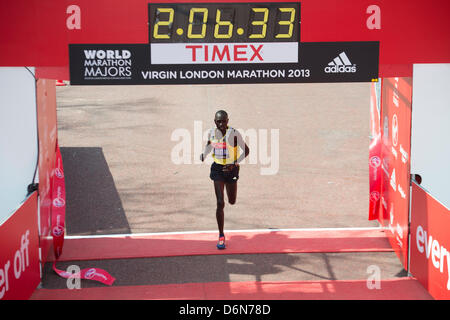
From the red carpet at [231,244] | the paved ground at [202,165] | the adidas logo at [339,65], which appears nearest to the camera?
the adidas logo at [339,65]

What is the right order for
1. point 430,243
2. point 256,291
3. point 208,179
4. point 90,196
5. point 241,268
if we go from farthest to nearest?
point 208,179
point 90,196
point 241,268
point 256,291
point 430,243

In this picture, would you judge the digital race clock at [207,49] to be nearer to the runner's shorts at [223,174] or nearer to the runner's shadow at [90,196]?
the runner's shorts at [223,174]

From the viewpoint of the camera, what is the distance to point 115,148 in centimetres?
1648

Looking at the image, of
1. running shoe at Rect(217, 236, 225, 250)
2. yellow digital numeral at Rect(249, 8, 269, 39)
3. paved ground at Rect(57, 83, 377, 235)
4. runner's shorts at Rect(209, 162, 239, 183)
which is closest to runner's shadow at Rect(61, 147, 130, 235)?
paved ground at Rect(57, 83, 377, 235)

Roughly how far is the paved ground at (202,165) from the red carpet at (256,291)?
2.28m

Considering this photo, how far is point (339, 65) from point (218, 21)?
1485 mm

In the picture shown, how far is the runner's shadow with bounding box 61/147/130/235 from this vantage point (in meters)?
11.1

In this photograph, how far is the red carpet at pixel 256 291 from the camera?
8.29m

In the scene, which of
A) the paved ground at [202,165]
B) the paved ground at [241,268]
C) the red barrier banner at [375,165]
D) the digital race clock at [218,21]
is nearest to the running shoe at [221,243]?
the paved ground at [241,268]

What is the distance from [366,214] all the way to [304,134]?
647cm

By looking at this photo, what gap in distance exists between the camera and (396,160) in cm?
960

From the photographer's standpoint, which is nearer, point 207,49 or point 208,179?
point 207,49

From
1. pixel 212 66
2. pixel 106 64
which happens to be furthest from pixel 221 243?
pixel 106 64

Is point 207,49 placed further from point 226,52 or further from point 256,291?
point 256,291
